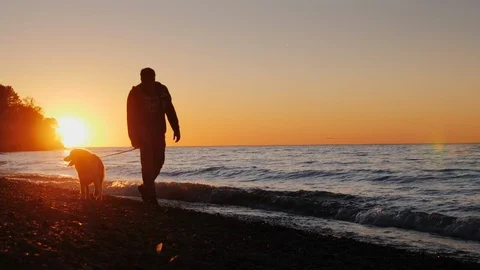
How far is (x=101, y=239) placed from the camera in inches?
175

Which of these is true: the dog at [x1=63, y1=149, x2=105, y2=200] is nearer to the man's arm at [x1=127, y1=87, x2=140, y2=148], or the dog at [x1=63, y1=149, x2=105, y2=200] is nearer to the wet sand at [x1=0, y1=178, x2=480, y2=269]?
the man's arm at [x1=127, y1=87, x2=140, y2=148]

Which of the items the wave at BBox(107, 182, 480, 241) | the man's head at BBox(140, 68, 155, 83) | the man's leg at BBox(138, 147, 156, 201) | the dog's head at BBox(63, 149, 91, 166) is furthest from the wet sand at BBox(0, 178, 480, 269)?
the wave at BBox(107, 182, 480, 241)

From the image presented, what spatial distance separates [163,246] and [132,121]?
4.02 meters

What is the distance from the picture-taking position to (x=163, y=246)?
4.54 meters

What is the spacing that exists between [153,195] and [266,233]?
2896 millimetres

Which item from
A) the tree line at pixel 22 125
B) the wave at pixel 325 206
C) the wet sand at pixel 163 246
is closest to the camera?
the wet sand at pixel 163 246

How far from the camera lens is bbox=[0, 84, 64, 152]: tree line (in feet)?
282

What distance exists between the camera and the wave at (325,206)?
9.48 metres

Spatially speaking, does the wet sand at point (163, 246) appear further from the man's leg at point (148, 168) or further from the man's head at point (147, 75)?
the man's head at point (147, 75)

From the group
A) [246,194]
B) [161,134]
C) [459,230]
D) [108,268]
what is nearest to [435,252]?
[459,230]

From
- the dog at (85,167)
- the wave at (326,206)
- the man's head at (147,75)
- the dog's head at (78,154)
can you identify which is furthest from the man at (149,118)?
the wave at (326,206)

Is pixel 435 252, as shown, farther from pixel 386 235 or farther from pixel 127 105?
pixel 127 105

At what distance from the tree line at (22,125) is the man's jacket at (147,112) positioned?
8153cm

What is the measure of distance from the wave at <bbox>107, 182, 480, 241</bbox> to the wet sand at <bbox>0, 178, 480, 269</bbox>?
3372mm
